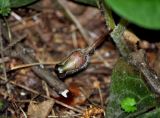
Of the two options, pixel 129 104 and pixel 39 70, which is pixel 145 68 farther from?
pixel 39 70

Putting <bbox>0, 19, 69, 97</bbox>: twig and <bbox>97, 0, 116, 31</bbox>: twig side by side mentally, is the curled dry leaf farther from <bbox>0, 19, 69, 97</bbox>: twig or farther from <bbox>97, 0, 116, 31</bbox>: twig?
<bbox>97, 0, 116, 31</bbox>: twig

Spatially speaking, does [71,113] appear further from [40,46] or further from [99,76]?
[40,46]

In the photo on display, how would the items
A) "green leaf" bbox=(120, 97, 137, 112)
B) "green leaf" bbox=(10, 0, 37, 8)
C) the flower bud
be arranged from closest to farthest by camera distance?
1. "green leaf" bbox=(120, 97, 137, 112)
2. the flower bud
3. "green leaf" bbox=(10, 0, 37, 8)

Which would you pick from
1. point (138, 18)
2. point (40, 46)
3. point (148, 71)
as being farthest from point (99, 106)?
point (138, 18)

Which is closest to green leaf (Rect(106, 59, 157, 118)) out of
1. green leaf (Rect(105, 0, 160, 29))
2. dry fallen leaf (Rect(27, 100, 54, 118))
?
dry fallen leaf (Rect(27, 100, 54, 118))

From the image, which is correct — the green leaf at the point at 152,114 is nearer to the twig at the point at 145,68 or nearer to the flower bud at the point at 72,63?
the twig at the point at 145,68

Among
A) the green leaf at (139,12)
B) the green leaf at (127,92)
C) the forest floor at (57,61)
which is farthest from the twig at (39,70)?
the green leaf at (139,12)
